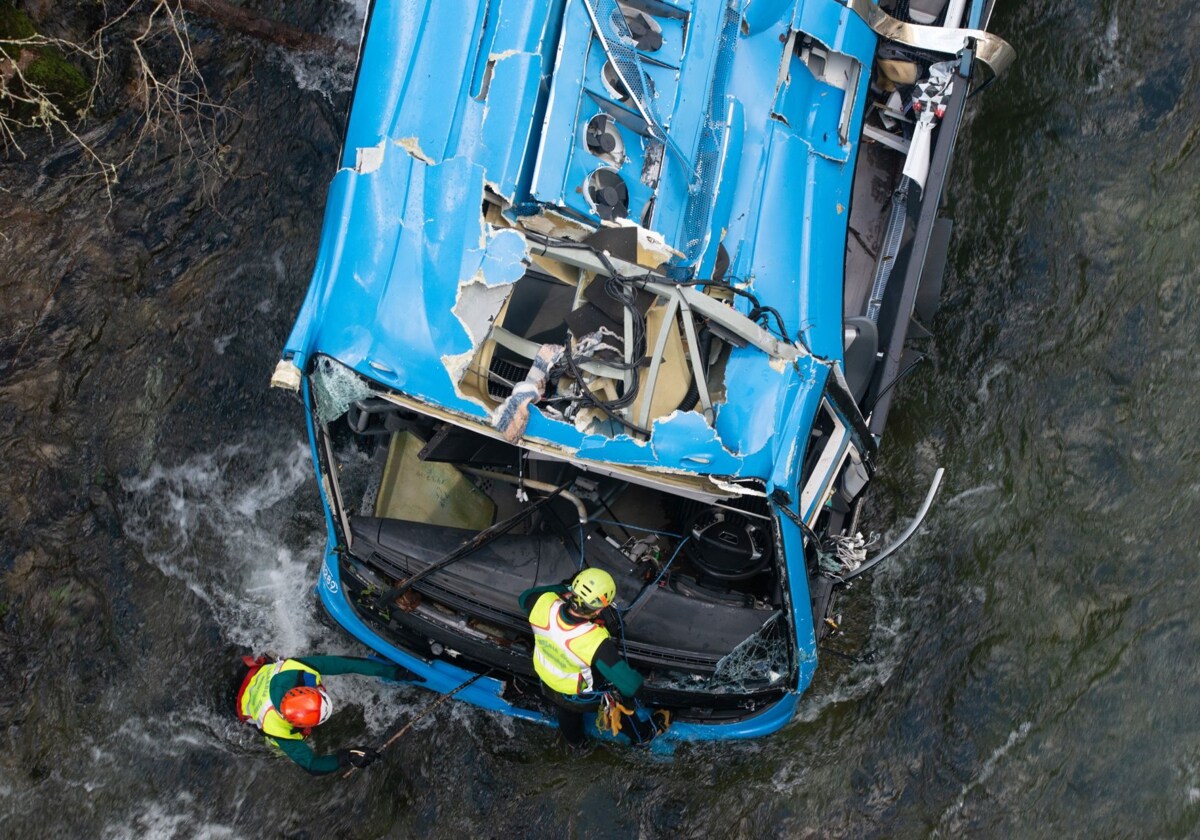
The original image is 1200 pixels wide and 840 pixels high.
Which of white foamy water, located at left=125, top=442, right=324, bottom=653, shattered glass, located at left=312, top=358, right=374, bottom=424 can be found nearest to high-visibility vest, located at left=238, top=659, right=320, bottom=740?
white foamy water, located at left=125, top=442, right=324, bottom=653

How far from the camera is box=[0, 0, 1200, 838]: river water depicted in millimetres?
6059

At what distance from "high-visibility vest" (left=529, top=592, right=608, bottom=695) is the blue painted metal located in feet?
2.52

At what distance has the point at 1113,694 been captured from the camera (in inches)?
234

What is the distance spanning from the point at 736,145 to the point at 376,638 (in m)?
3.14

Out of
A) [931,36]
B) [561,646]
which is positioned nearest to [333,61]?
[931,36]

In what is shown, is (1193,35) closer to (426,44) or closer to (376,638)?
(426,44)

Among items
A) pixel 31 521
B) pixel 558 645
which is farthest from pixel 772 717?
pixel 31 521

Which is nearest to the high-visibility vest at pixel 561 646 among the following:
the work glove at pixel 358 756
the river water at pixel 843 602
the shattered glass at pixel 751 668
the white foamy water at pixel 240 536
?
the shattered glass at pixel 751 668

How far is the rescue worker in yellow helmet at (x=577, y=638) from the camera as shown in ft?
15.7

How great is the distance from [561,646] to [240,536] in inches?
107

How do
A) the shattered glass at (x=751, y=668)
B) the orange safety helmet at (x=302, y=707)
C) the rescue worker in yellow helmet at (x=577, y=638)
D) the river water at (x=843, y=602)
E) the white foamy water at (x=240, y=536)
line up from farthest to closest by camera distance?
the white foamy water at (x=240, y=536), the river water at (x=843, y=602), the orange safety helmet at (x=302, y=707), the shattered glass at (x=751, y=668), the rescue worker in yellow helmet at (x=577, y=638)

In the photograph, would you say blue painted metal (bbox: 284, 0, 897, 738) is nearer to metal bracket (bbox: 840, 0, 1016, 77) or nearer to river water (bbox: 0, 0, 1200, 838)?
metal bracket (bbox: 840, 0, 1016, 77)

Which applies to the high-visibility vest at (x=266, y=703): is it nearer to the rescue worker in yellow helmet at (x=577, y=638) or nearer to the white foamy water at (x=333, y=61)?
the rescue worker in yellow helmet at (x=577, y=638)

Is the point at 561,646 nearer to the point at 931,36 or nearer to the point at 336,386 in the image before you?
the point at 336,386
